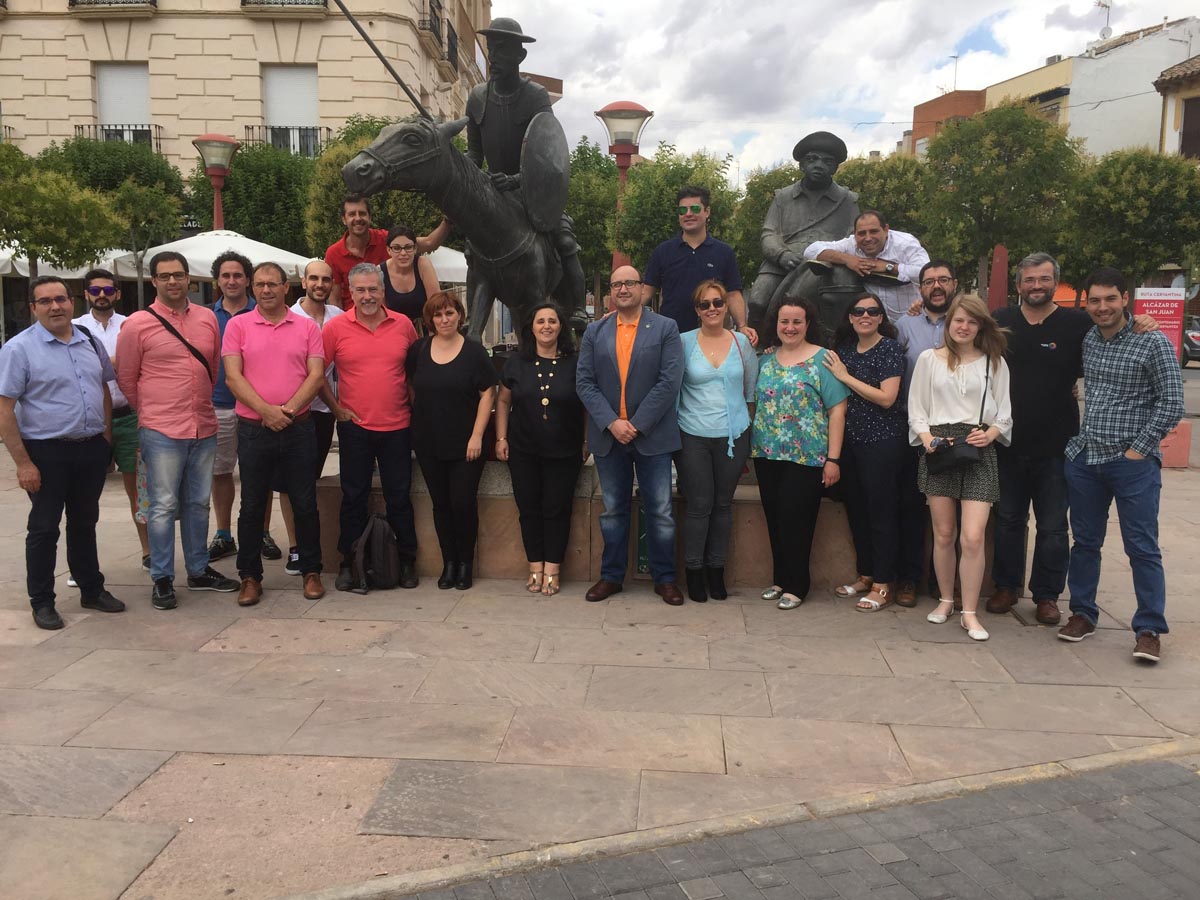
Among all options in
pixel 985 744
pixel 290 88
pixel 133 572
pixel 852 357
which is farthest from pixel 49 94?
pixel 985 744

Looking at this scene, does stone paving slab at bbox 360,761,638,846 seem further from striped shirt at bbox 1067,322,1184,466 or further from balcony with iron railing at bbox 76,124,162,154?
balcony with iron railing at bbox 76,124,162,154

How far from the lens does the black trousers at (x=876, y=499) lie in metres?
5.50

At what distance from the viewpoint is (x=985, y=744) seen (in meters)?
3.90

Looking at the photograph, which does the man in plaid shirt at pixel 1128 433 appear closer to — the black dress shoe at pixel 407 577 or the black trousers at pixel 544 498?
the black trousers at pixel 544 498

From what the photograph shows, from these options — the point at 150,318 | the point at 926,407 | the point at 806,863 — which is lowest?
the point at 806,863

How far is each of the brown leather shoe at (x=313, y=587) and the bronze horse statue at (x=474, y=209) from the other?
6.06ft

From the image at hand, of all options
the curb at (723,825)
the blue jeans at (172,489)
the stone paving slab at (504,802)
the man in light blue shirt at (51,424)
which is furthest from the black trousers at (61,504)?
the curb at (723,825)

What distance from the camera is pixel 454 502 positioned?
5941 millimetres

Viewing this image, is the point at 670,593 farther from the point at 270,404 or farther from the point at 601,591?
the point at 270,404

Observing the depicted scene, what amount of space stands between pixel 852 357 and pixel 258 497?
3548 millimetres

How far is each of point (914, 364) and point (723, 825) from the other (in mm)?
3182

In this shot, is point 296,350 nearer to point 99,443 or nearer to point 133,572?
point 99,443

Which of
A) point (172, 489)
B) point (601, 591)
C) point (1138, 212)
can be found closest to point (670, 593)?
Answer: point (601, 591)

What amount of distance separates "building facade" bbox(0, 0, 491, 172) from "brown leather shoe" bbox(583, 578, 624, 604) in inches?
890
